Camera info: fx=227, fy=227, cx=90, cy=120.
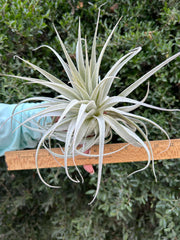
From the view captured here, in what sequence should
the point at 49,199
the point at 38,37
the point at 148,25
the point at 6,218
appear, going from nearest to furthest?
the point at 148,25 < the point at 38,37 < the point at 49,199 < the point at 6,218

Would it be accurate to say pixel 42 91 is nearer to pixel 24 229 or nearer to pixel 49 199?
pixel 49 199

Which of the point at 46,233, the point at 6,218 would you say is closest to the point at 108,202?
the point at 46,233

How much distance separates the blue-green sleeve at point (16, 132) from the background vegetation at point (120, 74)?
0.17 meters

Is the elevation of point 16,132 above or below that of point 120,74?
below

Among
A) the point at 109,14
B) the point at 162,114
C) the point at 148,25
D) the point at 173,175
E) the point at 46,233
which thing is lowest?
the point at 46,233

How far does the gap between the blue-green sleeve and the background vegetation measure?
17 centimetres

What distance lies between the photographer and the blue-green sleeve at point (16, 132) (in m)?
0.97

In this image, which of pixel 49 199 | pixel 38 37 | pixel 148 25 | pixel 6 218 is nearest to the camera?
pixel 148 25

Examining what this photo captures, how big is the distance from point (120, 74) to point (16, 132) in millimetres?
598

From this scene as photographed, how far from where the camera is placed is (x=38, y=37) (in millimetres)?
1265

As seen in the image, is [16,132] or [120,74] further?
[120,74]

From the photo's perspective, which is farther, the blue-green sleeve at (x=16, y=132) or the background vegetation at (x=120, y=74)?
the background vegetation at (x=120, y=74)

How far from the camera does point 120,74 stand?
1190mm

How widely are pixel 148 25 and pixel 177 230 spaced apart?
43.0 inches
